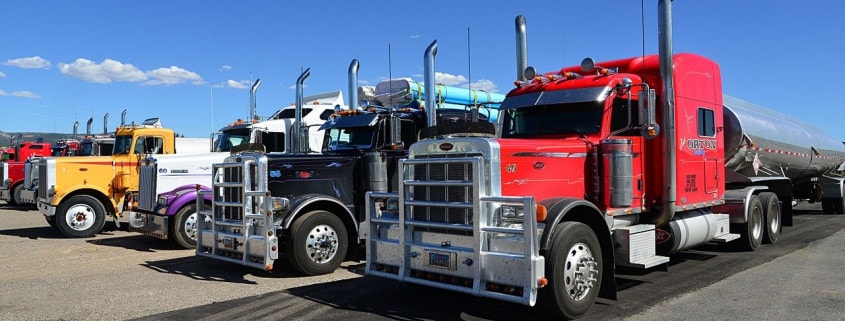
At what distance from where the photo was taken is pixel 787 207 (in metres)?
14.0

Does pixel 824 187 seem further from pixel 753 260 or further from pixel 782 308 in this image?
pixel 782 308

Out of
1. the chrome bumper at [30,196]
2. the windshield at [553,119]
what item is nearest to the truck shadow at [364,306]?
the windshield at [553,119]

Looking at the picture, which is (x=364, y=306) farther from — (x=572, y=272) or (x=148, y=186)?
(x=148, y=186)

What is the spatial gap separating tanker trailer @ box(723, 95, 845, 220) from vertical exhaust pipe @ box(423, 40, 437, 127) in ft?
17.2

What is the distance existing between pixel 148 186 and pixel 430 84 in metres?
5.61

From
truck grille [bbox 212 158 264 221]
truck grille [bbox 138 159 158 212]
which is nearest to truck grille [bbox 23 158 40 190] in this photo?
truck grille [bbox 138 159 158 212]

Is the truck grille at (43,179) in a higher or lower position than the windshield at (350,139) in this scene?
lower

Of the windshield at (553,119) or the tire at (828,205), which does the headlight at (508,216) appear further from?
the tire at (828,205)

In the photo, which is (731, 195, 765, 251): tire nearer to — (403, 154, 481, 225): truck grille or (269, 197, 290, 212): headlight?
(403, 154, 481, 225): truck grille

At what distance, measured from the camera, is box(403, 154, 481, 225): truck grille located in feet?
19.7

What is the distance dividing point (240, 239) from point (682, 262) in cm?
653

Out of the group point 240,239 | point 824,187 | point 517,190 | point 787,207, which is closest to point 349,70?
point 240,239

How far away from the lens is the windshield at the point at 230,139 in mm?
14680

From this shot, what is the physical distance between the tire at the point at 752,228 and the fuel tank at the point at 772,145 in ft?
3.13
